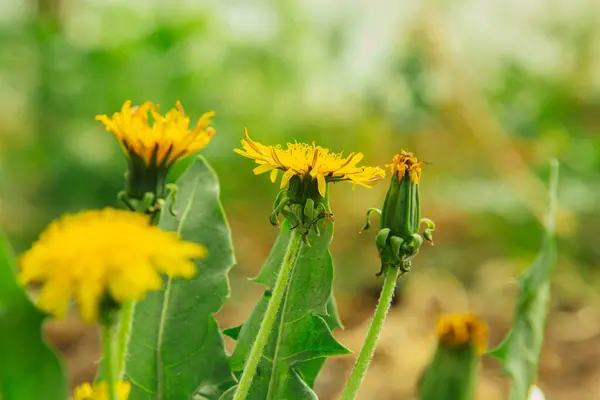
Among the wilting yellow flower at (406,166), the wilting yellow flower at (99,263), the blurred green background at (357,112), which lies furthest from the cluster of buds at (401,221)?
the blurred green background at (357,112)

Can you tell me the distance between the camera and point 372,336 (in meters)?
0.27

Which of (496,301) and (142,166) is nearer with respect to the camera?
(142,166)

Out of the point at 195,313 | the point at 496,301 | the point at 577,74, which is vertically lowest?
the point at 195,313

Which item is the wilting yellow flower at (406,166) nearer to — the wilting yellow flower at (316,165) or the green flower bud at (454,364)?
the wilting yellow flower at (316,165)

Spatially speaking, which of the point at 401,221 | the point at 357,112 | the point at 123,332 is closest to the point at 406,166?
the point at 401,221

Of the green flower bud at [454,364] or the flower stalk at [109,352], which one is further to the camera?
the green flower bud at [454,364]

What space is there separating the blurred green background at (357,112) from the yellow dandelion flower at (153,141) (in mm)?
1096

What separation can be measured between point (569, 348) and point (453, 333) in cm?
103

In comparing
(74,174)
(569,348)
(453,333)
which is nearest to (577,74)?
(569,348)

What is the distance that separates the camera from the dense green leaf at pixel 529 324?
370 millimetres

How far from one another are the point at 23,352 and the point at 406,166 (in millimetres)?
156

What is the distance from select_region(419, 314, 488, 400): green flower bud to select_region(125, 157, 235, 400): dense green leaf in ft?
0.36

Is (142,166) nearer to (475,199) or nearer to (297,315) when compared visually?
(297,315)

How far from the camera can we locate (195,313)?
1.09 ft
